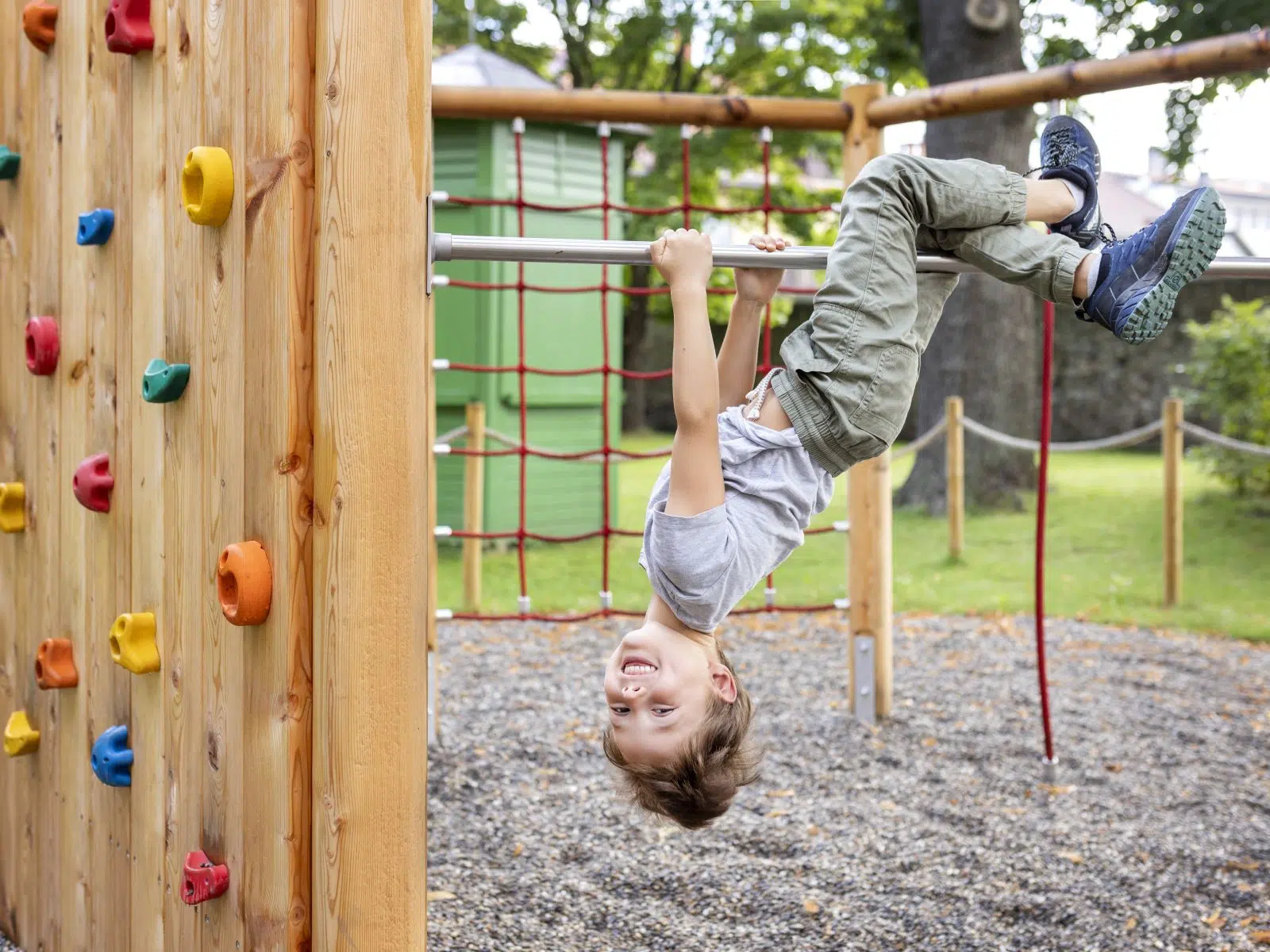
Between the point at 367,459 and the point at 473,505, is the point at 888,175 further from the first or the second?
the point at 473,505

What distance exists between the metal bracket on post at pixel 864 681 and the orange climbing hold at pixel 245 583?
315 cm

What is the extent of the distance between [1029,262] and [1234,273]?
57cm

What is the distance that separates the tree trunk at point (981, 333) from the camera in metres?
8.99

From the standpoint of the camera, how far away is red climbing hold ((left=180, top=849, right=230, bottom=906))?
1927 mm

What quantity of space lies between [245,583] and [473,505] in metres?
4.05

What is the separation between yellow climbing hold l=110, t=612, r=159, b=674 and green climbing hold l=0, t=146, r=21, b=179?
A: 1173 millimetres

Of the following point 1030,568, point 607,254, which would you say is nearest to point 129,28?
point 607,254

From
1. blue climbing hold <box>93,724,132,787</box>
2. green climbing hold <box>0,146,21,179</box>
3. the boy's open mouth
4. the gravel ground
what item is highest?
green climbing hold <box>0,146,21,179</box>

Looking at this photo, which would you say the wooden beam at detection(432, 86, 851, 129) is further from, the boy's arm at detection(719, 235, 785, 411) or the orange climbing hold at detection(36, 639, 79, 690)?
the orange climbing hold at detection(36, 639, 79, 690)

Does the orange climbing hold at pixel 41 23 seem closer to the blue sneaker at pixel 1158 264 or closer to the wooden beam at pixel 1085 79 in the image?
the blue sneaker at pixel 1158 264

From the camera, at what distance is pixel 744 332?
8.45ft

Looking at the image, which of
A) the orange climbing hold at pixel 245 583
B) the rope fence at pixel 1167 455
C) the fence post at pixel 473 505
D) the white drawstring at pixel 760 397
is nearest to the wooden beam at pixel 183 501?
the orange climbing hold at pixel 245 583

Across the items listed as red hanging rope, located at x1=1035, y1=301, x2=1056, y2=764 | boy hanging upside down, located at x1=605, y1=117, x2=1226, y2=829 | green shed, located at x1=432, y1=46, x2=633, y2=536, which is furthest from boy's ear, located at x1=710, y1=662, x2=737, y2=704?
green shed, located at x1=432, y1=46, x2=633, y2=536

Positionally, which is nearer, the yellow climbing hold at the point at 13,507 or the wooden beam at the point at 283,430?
the wooden beam at the point at 283,430
